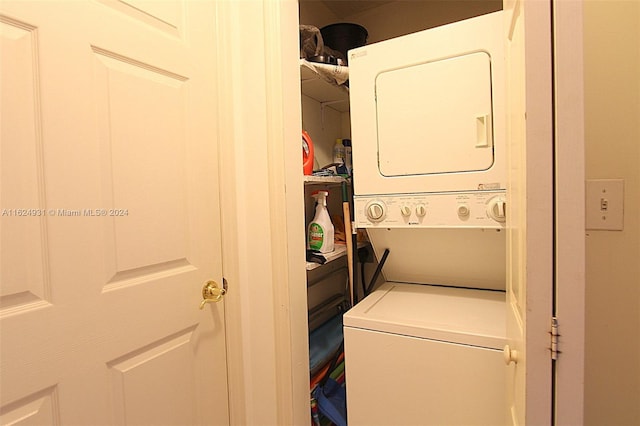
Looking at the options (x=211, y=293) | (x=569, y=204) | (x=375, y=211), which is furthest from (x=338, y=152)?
(x=569, y=204)

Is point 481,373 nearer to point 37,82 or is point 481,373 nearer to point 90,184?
point 90,184

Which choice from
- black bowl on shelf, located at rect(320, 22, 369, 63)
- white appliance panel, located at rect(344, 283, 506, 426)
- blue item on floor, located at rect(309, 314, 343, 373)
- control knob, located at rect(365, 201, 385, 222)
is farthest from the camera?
black bowl on shelf, located at rect(320, 22, 369, 63)

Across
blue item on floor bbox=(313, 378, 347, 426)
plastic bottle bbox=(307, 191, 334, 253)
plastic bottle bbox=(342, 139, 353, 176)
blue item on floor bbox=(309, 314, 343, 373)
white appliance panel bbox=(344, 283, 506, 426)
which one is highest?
plastic bottle bbox=(342, 139, 353, 176)

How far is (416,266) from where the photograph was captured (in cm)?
196

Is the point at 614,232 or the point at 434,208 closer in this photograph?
the point at 614,232

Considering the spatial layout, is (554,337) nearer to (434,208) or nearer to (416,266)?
(434,208)

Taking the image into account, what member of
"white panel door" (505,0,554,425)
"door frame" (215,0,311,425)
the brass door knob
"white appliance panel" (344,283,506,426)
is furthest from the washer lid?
"white panel door" (505,0,554,425)

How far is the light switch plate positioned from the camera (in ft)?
2.57

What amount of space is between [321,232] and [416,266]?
0.59m

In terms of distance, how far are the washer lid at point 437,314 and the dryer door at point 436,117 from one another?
660 mm

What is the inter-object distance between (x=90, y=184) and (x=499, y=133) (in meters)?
1.54

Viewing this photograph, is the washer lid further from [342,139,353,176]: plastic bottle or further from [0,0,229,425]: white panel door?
[342,139,353,176]: plastic bottle

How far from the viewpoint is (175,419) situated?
131 cm

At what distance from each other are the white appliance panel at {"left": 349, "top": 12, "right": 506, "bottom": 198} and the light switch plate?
0.65 metres
